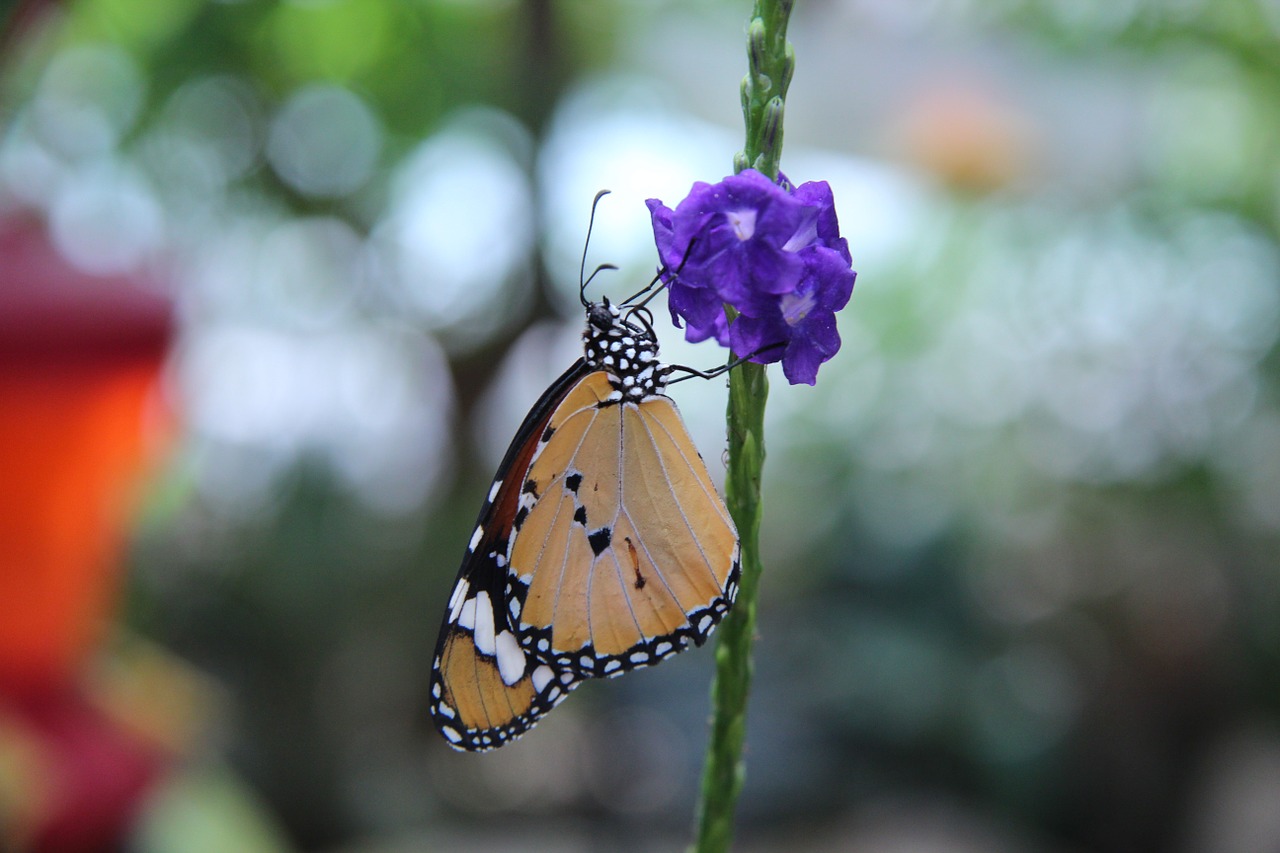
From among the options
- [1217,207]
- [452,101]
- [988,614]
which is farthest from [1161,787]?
[452,101]

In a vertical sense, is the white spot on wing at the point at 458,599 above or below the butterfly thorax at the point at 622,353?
below

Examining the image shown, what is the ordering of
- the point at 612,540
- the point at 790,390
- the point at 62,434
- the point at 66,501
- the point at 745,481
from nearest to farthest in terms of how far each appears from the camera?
the point at 745,481
the point at 612,540
the point at 62,434
the point at 66,501
the point at 790,390

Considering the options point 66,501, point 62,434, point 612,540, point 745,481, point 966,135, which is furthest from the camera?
point 966,135

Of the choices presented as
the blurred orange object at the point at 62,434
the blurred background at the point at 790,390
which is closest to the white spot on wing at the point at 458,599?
the blurred orange object at the point at 62,434

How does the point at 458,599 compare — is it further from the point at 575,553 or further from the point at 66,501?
the point at 66,501

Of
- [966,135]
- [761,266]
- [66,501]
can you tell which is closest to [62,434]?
[66,501]

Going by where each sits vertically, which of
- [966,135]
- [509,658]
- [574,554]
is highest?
[966,135]

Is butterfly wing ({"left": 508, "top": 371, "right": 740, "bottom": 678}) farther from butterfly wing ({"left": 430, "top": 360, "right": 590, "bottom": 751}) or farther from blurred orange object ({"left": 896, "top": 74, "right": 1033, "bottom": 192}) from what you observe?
blurred orange object ({"left": 896, "top": 74, "right": 1033, "bottom": 192})

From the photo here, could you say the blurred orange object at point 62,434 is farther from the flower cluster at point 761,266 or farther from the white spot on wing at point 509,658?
the flower cluster at point 761,266
